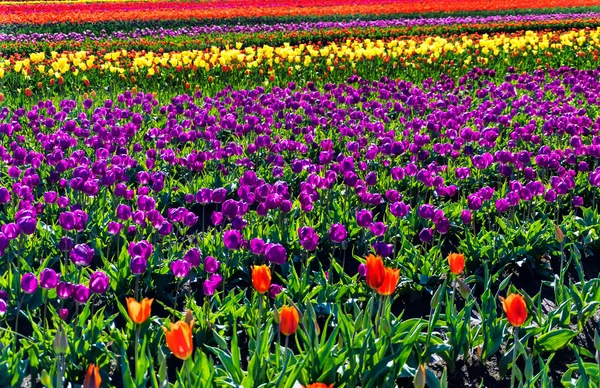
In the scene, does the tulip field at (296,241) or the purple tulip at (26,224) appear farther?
the purple tulip at (26,224)

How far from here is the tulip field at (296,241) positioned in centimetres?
254

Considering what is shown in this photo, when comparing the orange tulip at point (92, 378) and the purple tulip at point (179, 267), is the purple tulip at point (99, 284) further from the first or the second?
the orange tulip at point (92, 378)

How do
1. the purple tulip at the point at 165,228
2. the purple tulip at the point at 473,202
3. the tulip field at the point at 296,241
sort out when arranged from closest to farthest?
the tulip field at the point at 296,241 → the purple tulip at the point at 165,228 → the purple tulip at the point at 473,202

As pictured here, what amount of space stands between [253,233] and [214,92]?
521 centimetres

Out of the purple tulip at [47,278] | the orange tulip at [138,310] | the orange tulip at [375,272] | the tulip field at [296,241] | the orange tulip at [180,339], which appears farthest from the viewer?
the purple tulip at [47,278]

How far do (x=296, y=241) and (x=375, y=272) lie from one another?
1.63m

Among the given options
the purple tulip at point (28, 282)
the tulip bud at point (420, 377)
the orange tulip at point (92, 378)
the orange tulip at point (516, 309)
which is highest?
the orange tulip at point (92, 378)

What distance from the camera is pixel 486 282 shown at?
10.3 feet

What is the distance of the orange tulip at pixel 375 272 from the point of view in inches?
88.5

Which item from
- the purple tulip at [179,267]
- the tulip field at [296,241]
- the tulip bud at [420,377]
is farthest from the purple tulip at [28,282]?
the tulip bud at [420,377]

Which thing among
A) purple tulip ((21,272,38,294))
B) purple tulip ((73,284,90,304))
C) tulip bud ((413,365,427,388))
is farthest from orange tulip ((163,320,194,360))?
purple tulip ((21,272,38,294))

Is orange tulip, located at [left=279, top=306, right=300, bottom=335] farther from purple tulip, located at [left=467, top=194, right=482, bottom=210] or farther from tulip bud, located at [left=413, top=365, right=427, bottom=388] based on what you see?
purple tulip, located at [left=467, top=194, right=482, bottom=210]

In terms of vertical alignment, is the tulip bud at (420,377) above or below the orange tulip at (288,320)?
below

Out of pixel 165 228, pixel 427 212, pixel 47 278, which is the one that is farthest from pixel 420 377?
pixel 165 228
